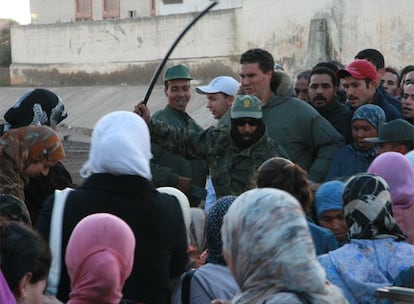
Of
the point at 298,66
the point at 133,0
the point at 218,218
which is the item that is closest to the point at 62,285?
the point at 218,218

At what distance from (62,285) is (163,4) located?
25.7 metres

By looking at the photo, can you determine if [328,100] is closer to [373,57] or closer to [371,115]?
[371,115]

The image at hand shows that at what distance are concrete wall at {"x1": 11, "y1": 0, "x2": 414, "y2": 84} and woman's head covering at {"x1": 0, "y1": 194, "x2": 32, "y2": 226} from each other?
15.6 m

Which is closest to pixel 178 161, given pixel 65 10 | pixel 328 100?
pixel 328 100

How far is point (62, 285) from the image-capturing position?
4586 mm

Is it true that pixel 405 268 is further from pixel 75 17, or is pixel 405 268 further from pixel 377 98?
pixel 75 17

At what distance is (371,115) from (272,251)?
13.9 ft

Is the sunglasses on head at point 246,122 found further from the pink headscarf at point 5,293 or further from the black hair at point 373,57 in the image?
the black hair at point 373,57

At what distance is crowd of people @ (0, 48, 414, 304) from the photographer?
343 centimetres

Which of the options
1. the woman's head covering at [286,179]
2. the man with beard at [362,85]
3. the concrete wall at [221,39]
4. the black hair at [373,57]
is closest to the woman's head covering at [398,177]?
the woman's head covering at [286,179]

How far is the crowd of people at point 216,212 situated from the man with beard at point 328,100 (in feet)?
1.91

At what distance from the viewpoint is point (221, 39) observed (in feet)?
85.0

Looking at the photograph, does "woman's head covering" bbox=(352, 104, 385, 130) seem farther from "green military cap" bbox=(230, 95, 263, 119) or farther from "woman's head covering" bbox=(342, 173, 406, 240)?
"woman's head covering" bbox=(342, 173, 406, 240)

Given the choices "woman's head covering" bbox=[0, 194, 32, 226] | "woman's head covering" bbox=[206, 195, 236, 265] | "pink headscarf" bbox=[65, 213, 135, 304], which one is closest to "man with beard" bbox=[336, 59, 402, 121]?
"woman's head covering" bbox=[206, 195, 236, 265]
